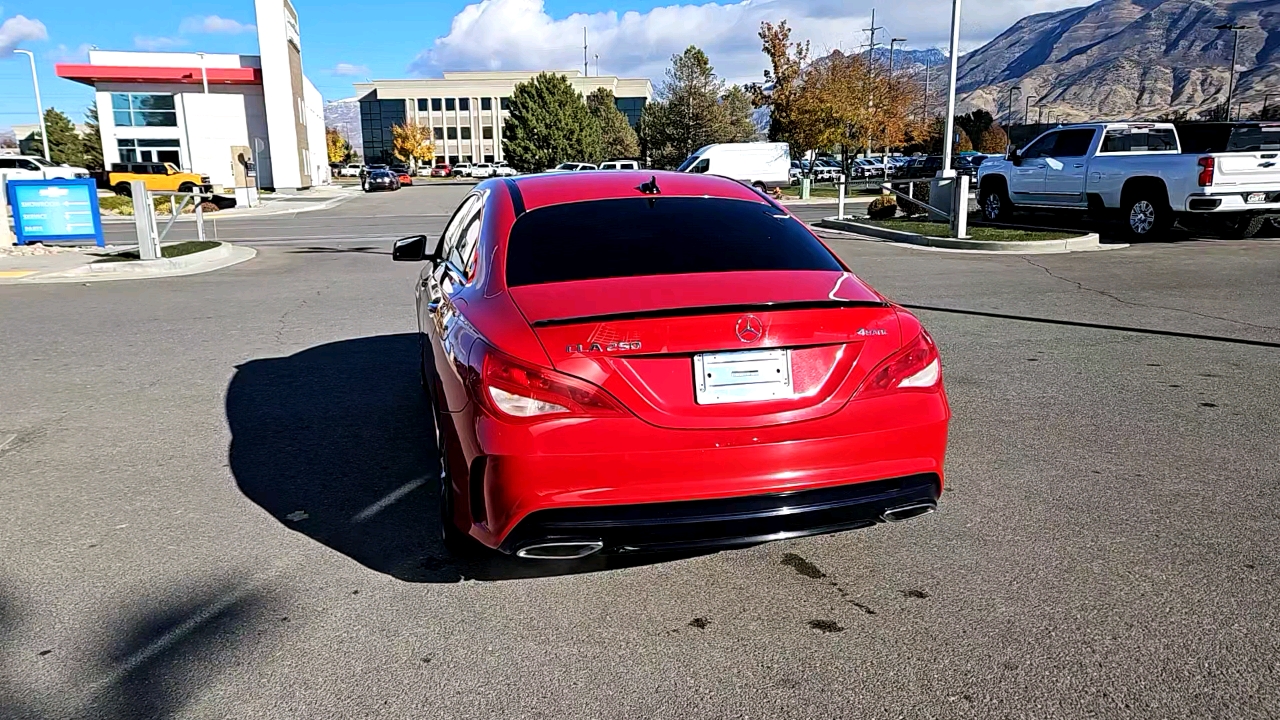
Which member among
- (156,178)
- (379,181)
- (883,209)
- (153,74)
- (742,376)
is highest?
(153,74)

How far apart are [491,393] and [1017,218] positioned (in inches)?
789

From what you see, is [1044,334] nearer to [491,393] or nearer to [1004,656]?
[1004,656]

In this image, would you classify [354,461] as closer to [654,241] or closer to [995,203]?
[654,241]

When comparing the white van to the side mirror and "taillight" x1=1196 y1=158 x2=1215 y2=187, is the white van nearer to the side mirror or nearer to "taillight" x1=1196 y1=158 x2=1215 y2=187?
"taillight" x1=1196 y1=158 x2=1215 y2=187

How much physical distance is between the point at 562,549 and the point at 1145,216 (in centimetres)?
1567

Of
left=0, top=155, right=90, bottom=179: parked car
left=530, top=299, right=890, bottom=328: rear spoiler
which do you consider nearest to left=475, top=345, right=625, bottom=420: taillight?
left=530, top=299, right=890, bottom=328: rear spoiler

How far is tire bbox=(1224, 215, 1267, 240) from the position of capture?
51.5ft

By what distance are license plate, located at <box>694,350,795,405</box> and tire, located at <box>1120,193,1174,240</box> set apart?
14751 millimetres

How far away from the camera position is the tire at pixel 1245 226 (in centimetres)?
1570

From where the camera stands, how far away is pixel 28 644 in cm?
298

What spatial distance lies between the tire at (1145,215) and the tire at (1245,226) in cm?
141

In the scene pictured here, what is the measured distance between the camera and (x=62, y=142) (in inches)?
2872

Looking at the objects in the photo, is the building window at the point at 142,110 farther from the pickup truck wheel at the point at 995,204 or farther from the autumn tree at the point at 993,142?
the autumn tree at the point at 993,142

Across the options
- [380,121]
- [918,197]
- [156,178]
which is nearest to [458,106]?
[380,121]
